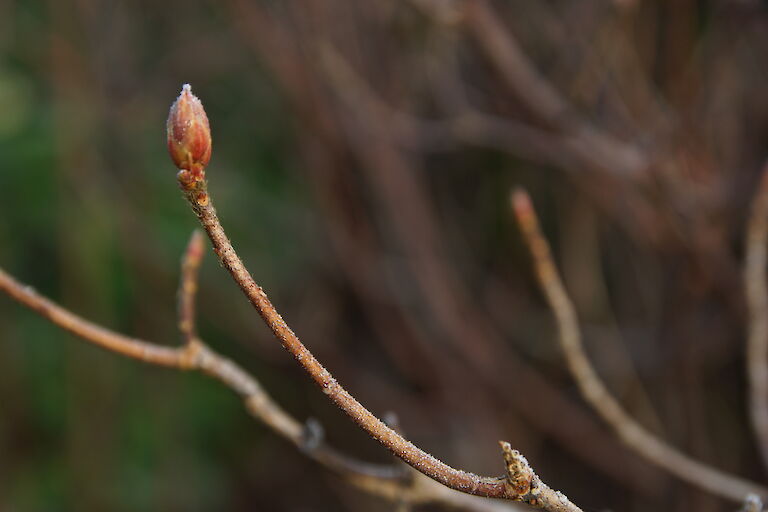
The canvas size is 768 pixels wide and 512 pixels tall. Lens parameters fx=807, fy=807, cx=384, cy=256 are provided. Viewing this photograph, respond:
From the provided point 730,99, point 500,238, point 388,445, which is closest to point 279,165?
point 500,238

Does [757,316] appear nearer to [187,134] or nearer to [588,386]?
[588,386]

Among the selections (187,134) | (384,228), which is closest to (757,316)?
(187,134)

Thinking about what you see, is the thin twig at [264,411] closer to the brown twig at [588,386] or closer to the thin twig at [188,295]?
the thin twig at [188,295]

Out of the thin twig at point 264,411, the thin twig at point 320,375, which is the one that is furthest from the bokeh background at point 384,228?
the thin twig at point 320,375

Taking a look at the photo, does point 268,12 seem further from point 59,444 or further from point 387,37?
point 59,444

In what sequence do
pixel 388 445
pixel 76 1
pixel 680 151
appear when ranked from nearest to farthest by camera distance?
pixel 388 445, pixel 680 151, pixel 76 1

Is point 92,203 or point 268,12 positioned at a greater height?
point 268,12

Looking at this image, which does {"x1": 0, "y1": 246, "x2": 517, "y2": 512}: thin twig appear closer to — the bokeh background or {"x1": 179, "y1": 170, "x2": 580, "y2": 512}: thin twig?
{"x1": 179, "y1": 170, "x2": 580, "y2": 512}: thin twig
